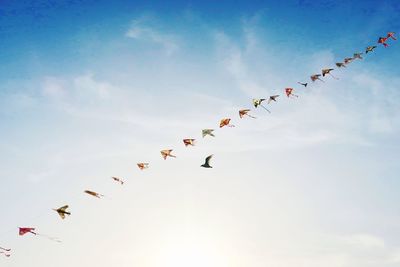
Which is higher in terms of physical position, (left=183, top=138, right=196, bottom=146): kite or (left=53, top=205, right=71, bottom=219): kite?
(left=183, top=138, right=196, bottom=146): kite

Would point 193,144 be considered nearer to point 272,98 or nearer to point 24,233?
point 272,98

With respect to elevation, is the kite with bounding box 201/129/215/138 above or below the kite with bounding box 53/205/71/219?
above

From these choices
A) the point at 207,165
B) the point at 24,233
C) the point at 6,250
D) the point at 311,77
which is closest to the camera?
the point at 6,250

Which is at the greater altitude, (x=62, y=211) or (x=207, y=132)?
(x=207, y=132)

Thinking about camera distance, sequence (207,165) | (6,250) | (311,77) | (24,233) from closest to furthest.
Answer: (6,250)
(24,233)
(207,165)
(311,77)

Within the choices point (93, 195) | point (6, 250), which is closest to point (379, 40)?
point (93, 195)

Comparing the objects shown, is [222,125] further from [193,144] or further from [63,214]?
[63,214]

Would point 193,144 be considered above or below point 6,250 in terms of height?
above

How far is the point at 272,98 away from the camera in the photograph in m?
31.3

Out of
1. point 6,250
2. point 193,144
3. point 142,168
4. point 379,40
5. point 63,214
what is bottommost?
point 6,250

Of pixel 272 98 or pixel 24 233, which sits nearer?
pixel 24 233

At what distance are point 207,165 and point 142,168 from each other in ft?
19.7

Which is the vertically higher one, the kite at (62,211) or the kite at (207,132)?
the kite at (207,132)

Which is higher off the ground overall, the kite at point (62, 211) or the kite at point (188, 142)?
the kite at point (188, 142)
